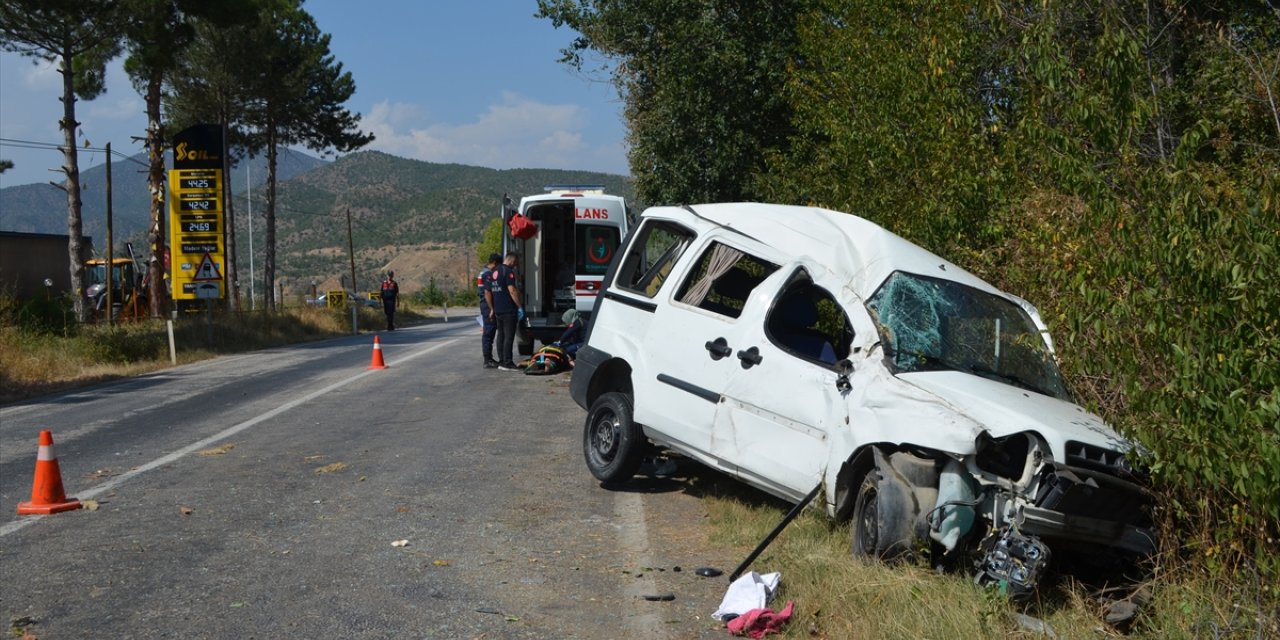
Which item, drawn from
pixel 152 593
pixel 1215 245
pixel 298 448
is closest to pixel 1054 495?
pixel 1215 245

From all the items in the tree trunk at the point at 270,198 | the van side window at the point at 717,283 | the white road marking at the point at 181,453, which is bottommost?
the white road marking at the point at 181,453

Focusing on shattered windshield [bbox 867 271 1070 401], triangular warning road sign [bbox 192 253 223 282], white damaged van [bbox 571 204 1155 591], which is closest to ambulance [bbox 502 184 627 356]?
white damaged van [bbox 571 204 1155 591]

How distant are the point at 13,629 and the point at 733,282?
489 centimetres

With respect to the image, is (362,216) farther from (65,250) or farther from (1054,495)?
(1054,495)

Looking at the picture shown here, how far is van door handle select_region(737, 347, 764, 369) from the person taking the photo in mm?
6973

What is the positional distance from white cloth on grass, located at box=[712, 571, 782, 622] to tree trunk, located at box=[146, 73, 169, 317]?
95.5ft

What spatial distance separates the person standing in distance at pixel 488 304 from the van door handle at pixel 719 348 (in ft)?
31.6

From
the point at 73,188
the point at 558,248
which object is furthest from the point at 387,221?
the point at 558,248

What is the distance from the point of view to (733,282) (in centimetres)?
809

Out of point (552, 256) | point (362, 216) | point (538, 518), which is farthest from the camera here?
point (362, 216)

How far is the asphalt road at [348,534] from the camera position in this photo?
5477 millimetres

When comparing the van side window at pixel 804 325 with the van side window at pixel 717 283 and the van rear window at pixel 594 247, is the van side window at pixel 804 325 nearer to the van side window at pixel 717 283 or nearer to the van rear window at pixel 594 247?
the van side window at pixel 717 283

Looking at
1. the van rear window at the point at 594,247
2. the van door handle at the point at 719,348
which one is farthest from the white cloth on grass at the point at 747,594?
the van rear window at the point at 594,247

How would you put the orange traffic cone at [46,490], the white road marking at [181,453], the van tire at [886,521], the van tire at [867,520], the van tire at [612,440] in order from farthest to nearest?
the van tire at [612,440]
the orange traffic cone at [46,490]
the white road marking at [181,453]
the van tire at [867,520]
the van tire at [886,521]
